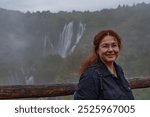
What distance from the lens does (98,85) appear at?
2350 mm

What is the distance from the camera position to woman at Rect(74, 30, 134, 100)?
234 cm

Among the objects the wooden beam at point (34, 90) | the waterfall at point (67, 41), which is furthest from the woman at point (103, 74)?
the waterfall at point (67, 41)

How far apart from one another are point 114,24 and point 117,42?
104 meters

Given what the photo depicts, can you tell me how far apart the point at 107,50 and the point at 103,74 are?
0.16m

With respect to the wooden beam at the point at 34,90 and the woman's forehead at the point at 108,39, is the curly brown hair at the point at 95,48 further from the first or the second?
the wooden beam at the point at 34,90

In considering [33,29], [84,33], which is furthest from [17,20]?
[84,33]

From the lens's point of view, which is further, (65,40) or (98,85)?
(65,40)

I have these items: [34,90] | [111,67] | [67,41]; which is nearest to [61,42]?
[67,41]

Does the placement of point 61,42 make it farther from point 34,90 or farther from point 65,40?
point 34,90

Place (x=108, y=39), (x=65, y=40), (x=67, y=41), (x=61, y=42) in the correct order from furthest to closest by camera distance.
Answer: (x=61, y=42), (x=65, y=40), (x=67, y=41), (x=108, y=39)

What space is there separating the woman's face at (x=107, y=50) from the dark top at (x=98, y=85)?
0.04 meters

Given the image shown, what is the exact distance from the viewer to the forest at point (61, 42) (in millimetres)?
80562

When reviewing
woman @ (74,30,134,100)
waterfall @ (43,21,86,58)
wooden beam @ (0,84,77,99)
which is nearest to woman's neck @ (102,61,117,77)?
woman @ (74,30,134,100)

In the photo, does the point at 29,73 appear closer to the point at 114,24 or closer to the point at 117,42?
the point at 114,24
